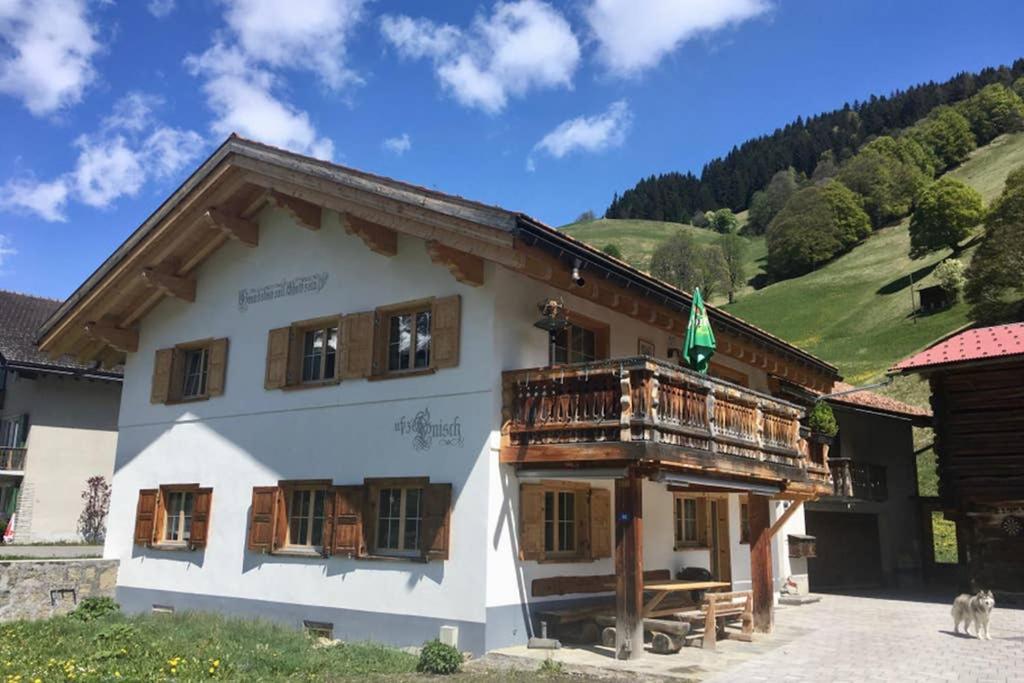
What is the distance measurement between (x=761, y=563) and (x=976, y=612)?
3458 mm

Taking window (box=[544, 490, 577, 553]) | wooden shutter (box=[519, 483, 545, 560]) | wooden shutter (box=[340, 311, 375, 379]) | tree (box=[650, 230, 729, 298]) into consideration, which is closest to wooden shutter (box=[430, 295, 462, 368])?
wooden shutter (box=[340, 311, 375, 379])

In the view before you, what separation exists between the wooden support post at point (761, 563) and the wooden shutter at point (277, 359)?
8203mm

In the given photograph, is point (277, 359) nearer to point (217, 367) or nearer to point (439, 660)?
point (217, 367)

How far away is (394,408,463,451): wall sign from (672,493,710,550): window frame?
17.1ft

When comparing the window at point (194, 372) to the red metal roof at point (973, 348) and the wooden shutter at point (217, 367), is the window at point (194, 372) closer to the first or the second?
the wooden shutter at point (217, 367)

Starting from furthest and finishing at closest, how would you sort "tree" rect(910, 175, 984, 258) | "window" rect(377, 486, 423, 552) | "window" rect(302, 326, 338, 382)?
"tree" rect(910, 175, 984, 258)
"window" rect(302, 326, 338, 382)
"window" rect(377, 486, 423, 552)

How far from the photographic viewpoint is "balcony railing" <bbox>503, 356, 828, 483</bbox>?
10383mm

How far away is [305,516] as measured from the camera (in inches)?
549

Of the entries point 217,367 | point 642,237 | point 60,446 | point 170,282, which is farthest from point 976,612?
point 642,237

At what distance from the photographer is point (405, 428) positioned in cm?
1259

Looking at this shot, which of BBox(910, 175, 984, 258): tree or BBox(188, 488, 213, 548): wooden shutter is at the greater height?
BBox(910, 175, 984, 258): tree

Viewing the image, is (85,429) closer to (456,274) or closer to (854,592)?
(456,274)

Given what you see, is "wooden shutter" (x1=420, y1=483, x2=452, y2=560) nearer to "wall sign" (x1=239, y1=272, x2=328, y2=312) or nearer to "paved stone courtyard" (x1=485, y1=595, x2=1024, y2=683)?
"paved stone courtyard" (x1=485, y1=595, x2=1024, y2=683)

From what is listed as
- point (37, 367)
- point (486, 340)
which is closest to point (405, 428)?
point (486, 340)
